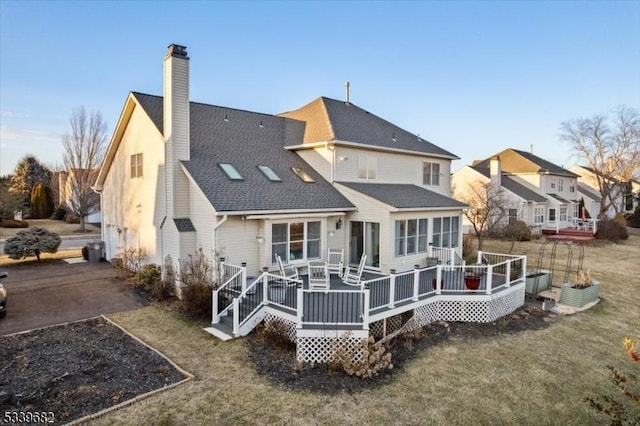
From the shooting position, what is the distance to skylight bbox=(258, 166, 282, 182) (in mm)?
14225

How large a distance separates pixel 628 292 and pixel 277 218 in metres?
15.7

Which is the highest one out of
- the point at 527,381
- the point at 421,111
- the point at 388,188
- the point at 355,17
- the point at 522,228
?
the point at 355,17

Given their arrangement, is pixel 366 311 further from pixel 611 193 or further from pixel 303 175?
pixel 611 193

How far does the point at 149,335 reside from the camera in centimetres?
951

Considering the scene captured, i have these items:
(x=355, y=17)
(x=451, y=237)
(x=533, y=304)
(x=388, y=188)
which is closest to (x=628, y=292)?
(x=533, y=304)

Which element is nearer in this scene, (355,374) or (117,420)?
(117,420)

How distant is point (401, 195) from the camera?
51.7 feet

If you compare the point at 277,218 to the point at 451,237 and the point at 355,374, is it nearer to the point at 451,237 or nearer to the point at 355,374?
the point at 355,374

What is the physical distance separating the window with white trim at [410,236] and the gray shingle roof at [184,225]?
→ 296 inches

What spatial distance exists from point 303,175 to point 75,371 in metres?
10.3

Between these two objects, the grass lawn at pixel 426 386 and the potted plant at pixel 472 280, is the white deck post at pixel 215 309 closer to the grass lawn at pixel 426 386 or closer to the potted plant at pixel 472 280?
the grass lawn at pixel 426 386

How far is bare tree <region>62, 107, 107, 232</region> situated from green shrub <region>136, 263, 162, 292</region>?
2205 cm

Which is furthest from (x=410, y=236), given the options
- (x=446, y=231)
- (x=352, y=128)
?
(x=352, y=128)

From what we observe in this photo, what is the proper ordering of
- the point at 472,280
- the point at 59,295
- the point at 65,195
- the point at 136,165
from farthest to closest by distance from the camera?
the point at 65,195, the point at 136,165, the point at 59,295, the point at 472,280
